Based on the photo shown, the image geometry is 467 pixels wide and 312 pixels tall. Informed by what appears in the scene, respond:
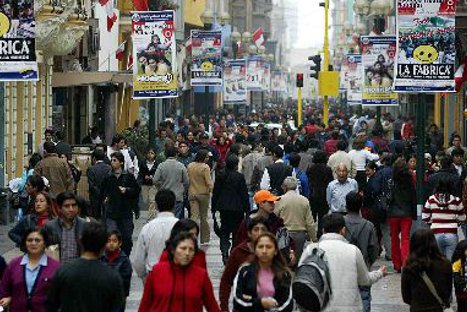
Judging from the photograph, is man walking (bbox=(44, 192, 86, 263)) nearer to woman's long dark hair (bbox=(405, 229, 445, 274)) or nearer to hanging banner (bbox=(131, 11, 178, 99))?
woman's long dark hair (bbox=(405, 229, 445, 274))

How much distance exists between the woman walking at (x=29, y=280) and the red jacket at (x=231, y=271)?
131 centimetres

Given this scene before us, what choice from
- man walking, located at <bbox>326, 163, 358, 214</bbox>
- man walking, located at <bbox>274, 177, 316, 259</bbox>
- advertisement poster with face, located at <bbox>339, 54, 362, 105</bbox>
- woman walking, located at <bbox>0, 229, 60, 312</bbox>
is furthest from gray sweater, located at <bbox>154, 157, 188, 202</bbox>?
advertisement poster with face, located at <bbox>339, 54, 362, 105</bbox>

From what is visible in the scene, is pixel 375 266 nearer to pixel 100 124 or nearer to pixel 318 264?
pixel 318 264

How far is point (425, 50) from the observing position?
20.3 meters

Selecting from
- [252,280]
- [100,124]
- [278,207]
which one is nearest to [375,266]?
[278,207]

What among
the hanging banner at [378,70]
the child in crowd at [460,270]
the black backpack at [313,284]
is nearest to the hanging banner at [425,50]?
the child in crowd at [460,270]

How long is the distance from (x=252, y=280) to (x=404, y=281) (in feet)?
5.34

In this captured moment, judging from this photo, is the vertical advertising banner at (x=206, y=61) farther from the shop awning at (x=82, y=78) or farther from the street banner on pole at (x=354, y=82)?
the street banner on pole at (x=354, y=82)

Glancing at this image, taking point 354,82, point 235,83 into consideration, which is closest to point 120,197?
point 354,82

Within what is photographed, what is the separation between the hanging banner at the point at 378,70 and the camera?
4022cm

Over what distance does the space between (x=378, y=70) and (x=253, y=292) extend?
2913 cm

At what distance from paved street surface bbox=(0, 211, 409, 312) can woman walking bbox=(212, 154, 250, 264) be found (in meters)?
0.49

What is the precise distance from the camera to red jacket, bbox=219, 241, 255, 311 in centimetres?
1255

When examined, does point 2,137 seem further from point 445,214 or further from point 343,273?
point 343,273
